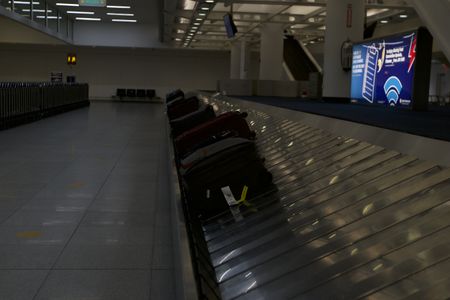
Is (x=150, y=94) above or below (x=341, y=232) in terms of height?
below

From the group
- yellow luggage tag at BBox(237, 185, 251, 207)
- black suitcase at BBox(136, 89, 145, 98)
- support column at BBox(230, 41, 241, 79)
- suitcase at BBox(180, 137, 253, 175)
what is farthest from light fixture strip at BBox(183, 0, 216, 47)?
black suitcase at BBox(136, 89, 145, 98)

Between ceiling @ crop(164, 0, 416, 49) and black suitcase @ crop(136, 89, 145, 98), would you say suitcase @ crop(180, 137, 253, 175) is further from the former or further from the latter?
black suitcase @ crop(136, 89, 145, 98)

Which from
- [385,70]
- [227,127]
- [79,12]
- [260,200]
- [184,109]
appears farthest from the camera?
[79,12]

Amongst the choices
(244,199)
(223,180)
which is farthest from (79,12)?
(244,199)

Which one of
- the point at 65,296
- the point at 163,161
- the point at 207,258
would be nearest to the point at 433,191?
the point at 207,258

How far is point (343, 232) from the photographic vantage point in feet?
8.93

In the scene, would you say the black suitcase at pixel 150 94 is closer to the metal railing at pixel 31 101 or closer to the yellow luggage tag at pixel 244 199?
the metal railing at pixel 31 101

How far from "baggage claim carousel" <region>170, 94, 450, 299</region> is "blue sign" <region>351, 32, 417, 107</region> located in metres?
5.09

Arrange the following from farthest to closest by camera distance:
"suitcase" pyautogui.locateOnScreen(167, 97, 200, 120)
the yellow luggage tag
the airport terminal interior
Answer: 1. "suitcase" pyautogui.locateOnScreen(167, 97, 200, 120)
2. the yellow luggage tag
3. the airport terminal interior

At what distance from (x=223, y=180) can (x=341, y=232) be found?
5.38 feet

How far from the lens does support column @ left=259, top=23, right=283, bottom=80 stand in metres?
22.9

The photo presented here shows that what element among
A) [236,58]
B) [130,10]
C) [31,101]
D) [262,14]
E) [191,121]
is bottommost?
[31,101]

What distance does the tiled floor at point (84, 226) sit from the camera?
3.60m

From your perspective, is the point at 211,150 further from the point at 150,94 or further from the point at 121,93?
the point at 121,93
